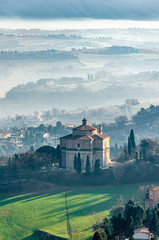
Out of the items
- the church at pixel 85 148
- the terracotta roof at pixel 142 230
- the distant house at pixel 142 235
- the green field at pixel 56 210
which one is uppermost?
the church at pixel 85 148

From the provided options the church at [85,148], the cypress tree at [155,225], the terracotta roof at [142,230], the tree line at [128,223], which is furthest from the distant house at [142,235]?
the church at [85,148]

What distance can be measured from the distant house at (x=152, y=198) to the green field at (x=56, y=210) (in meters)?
4.29

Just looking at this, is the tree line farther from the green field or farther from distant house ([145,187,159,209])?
distant house ([145,187,159,209])

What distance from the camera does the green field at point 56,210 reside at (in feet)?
249

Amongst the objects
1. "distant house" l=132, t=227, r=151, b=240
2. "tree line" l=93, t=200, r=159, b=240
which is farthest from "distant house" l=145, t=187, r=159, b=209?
"distant house" l=132, t=227, r=151, b=240

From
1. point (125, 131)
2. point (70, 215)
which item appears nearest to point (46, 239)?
point (70, 215)

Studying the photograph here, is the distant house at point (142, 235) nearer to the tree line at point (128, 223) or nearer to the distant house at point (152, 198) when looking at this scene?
the tree line at point (128, 223)

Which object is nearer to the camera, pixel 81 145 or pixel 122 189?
pixel 122 189

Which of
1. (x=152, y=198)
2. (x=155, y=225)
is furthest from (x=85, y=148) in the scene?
(x=155, y=225)

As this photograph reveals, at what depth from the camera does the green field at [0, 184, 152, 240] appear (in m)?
75.8

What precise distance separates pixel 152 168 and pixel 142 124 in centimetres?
6591

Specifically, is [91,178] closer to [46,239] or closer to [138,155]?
[138,155]

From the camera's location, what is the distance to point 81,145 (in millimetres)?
94812

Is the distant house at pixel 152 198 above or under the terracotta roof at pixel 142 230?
above
